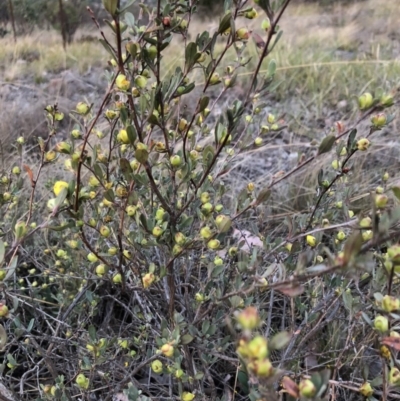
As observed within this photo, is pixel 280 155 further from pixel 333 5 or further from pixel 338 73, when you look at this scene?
pixel 333 5

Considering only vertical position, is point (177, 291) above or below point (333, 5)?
below

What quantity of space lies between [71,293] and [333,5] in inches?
377

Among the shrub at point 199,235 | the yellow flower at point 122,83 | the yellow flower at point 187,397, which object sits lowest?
the yellow flower at point 187,397

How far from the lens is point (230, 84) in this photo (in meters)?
0.74

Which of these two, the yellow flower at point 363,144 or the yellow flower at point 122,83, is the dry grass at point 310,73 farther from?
the yellow flower at point 122,83

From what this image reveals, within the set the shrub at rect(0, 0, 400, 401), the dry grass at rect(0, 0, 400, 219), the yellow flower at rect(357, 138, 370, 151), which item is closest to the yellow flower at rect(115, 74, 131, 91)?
the shrub at rect(0, 0, 400, 401)

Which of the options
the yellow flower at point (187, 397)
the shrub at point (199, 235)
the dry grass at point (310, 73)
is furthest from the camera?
the dry grass at point (310, 73)

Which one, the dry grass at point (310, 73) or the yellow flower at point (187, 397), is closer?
the yellow flower at point (187, 397)

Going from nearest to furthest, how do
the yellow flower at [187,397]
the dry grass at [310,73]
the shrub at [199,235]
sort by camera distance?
the shrub at [199,235] < the yellow flower at [187,397] < the dry grass at [310,73]

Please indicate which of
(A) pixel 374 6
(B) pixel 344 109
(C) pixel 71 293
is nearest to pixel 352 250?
(C) pixel 71 293

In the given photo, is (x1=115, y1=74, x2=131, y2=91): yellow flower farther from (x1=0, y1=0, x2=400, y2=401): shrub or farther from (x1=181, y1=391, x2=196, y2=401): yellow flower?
(x1=181, y1=391, x2=196, y2=401): yellow flower

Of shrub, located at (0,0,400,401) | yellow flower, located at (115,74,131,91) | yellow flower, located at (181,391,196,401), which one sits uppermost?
yellow flower, located at (115,74,131,91)

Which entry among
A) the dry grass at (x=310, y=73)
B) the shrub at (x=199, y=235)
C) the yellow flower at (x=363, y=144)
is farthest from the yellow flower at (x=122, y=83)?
the dry grass at (x=310, y=73)

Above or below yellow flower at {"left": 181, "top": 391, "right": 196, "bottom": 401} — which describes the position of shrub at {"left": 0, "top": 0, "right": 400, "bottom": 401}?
above
